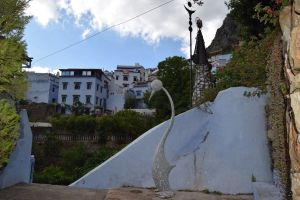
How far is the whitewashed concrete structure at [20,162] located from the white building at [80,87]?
45050mm

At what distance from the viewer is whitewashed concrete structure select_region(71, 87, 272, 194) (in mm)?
6668

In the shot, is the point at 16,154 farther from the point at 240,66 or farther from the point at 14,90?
the point at 240,66

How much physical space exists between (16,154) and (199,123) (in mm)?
4051

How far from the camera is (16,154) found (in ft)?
18.8

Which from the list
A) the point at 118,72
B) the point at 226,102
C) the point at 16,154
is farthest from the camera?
the point at 118,72

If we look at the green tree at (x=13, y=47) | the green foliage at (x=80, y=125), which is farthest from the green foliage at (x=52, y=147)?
the green tree at (x=13, y=47)

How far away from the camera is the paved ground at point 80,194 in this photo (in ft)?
15.9

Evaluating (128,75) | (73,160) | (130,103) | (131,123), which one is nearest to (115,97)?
(130,103)

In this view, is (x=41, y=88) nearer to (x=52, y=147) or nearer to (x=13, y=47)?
(x=52, y=147)

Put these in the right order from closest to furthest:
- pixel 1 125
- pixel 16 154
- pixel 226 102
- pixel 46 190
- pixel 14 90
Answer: pixel 1 125, pixel 14 90, pixel 46 190, pixel 16 154, pixel 226 102

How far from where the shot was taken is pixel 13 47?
4254 millimetres

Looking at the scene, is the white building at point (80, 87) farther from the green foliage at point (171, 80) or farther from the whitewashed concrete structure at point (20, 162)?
the whitewashed concrete structure at point (20, 162)

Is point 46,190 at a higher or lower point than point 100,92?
lower

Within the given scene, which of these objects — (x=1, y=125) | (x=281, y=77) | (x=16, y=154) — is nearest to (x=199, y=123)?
(x=281, y=77)
